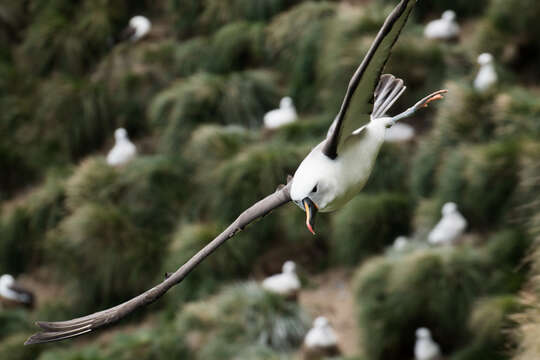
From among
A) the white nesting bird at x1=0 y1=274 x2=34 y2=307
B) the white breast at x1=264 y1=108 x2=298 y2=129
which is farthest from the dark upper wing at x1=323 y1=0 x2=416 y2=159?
the white nesting bird at x1=0 y1=274 x2=34 y2=307

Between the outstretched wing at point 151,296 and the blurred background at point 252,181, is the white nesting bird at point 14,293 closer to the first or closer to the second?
the blurred background at point 252,181

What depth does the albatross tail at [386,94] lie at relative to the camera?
114 inches

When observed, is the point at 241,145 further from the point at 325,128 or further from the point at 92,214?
the point at 92,214

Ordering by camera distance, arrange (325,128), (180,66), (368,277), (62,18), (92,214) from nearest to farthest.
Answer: (368,277)
(325,128)
(92,214)
(180,66)
(62,18)

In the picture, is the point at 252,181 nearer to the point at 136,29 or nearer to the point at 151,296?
the point at 136,29

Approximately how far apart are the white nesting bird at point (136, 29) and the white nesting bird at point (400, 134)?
464cm

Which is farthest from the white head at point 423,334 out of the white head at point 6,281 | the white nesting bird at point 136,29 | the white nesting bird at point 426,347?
the white nesting bird at point 136,29

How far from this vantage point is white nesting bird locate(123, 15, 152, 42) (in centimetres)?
1041

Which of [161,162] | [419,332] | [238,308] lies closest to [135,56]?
[161,162]

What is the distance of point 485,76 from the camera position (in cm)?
612

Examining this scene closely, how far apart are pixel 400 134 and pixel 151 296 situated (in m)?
4.63

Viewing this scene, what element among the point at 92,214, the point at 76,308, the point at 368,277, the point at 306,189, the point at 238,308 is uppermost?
the point at 92,214

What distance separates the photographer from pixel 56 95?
988 cm

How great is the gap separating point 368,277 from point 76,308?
12.5 ft
